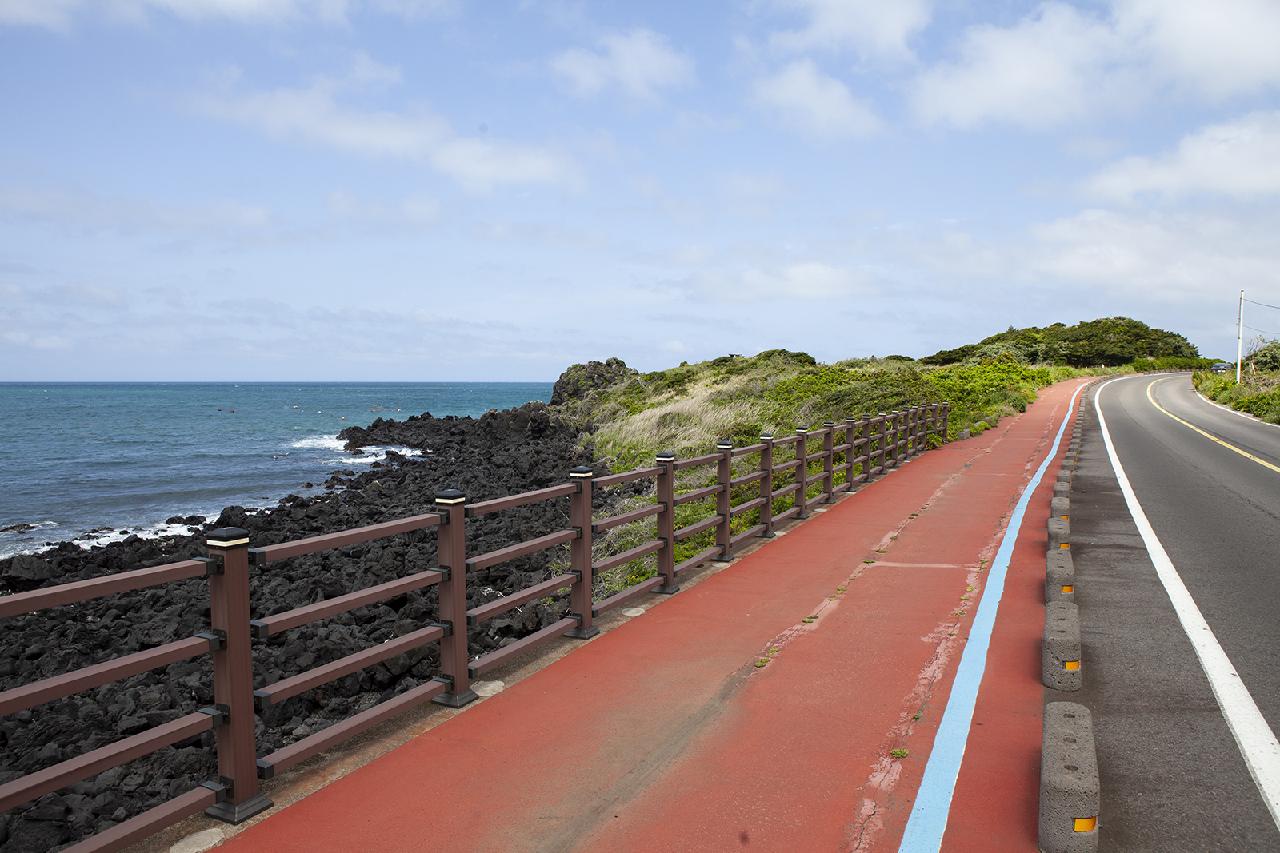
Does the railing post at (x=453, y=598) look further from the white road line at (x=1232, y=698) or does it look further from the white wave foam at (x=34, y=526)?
the white wave foam at (x=34, y=526)

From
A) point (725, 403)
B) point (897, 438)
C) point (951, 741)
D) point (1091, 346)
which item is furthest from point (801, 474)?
point (1091, 346)

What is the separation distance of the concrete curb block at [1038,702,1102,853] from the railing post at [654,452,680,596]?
419 centimetres

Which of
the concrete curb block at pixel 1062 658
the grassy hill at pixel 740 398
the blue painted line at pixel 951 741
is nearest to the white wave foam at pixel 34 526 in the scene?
the grassy hill at pixel 740 398

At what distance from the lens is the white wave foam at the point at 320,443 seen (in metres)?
45.5

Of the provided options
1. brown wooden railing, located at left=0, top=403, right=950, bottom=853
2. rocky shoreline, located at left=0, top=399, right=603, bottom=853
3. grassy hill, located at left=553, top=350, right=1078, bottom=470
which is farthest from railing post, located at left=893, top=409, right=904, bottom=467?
brown wooden railing, located at left=0, top=403, right=950, bottom=853

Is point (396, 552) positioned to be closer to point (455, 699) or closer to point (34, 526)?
point (455, 699)

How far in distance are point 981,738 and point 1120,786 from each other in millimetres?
683

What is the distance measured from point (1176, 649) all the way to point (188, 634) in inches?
431

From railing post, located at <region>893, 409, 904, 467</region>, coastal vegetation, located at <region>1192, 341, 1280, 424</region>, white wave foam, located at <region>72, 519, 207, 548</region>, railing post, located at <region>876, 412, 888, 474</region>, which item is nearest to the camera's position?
railing post, located at <region>876, 412, 888, 474</region>

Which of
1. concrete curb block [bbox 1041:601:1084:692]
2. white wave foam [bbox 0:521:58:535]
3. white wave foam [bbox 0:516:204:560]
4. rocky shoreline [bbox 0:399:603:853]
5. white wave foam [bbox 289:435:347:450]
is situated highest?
concrete curb block [bbox 1041:601:1084:692]

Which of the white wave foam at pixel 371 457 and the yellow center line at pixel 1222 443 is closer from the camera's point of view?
the yellow center line at pixel 1222 443

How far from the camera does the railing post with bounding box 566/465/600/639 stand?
6145 millimetres

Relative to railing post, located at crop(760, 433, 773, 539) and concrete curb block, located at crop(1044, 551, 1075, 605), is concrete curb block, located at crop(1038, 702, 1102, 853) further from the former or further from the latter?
railing post, located at crop(760, 433, 773, 539)

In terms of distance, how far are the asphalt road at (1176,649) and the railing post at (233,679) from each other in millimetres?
3751
